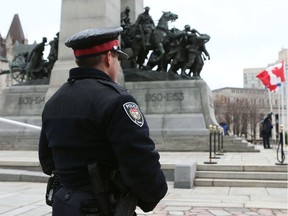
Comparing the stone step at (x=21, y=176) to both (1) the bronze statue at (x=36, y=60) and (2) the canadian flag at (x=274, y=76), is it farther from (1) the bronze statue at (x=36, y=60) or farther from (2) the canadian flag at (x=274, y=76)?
(2) the canadian flag at (x=274, y=76)

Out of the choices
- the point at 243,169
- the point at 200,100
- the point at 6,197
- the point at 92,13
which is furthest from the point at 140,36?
the point at 6,197

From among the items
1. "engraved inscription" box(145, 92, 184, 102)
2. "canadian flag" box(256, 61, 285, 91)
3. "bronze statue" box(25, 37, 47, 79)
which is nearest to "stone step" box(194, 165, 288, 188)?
"engraved inscription" box(145, 92, 184, 102)

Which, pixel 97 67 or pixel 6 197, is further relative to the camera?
pixel 6 197

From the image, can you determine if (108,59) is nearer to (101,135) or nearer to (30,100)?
(101,135)

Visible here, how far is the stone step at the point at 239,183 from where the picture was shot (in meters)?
9.22

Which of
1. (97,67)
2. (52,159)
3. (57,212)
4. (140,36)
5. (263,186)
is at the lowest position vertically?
(263,186)

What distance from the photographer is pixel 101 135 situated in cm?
209

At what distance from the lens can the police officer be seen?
1.99 meters

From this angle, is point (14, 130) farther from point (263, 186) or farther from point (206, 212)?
point (206, 212)

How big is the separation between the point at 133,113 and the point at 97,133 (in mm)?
216

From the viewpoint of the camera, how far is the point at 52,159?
8.31 ft

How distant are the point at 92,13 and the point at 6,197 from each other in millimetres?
13804

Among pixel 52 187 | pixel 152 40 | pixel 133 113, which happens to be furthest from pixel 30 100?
pixel 133 113

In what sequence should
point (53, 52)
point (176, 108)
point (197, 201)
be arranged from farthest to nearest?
1. point (53, 52)
2. point (176, 108)
3. point (197, 201)
